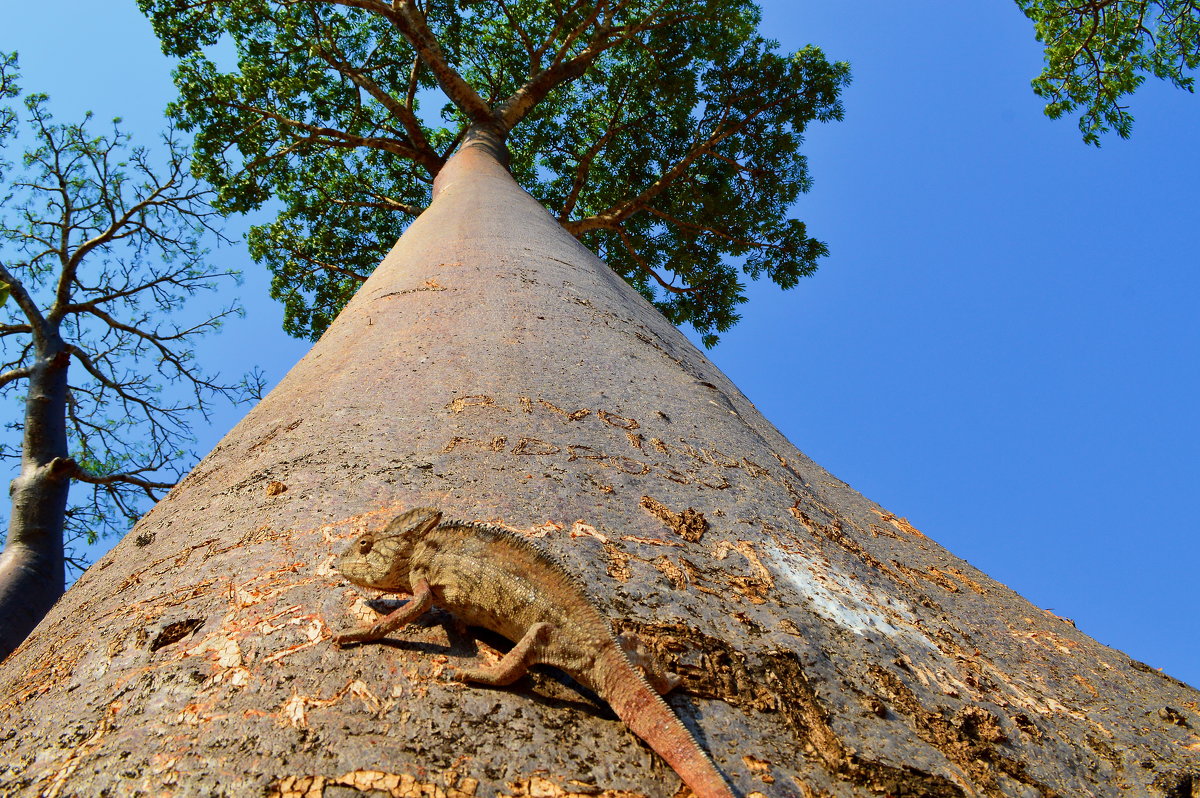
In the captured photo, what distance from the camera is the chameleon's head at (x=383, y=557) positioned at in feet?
3.97

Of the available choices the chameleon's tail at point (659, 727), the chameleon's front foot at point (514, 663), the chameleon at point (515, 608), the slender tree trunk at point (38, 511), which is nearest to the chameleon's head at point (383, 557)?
the chameleon at point (515, 608)

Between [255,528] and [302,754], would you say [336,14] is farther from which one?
[302,754]

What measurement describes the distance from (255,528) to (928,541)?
6.12ft

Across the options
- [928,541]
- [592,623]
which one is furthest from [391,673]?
[928,541]

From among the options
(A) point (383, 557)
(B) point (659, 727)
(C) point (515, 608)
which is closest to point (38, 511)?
(A) point (383, 557)

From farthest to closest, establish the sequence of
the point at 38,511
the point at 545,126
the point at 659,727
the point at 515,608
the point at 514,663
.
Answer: the point at 545,126, the point at 38,511, the point at 515,608, the point at 514,663, the point at 659,727

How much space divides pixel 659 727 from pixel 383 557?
22.5 inches

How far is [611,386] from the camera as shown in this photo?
2004 millimetres

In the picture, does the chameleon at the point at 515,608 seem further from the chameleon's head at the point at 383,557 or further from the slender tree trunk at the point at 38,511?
the slender tree trunk at the point at 38,511

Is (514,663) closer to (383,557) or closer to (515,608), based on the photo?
(515,608)

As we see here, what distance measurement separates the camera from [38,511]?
4324 mm

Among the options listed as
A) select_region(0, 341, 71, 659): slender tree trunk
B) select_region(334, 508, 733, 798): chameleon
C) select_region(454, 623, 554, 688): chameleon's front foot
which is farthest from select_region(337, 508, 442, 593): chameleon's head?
select_region(0, 341, 71, 659): slender tree trunk

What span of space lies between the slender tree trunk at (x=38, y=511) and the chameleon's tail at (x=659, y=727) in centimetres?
399

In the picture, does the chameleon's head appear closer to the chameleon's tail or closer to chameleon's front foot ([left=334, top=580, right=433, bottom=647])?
chameleon's front foot ([left=334, top=580, right=433, bottom=647])
